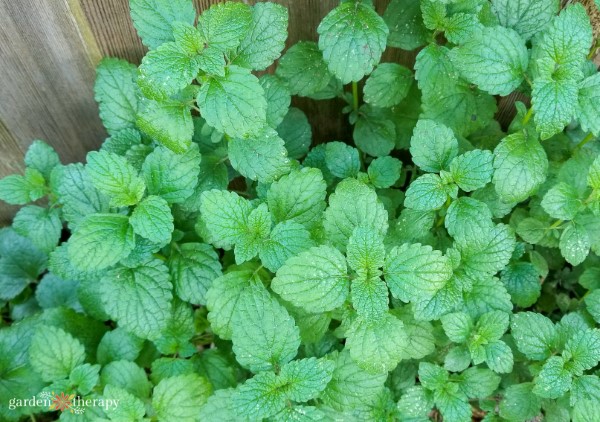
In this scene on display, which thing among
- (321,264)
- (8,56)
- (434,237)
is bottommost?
(434,237)

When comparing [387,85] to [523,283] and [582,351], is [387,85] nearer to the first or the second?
[523,283]

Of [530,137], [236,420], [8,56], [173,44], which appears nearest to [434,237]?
[530,137]

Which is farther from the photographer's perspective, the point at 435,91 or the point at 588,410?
the point at 435,91

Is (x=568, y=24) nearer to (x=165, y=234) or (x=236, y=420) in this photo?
(x=165, y=234)

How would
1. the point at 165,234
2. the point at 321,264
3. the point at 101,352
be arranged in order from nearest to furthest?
the point at 321,264
the point at 165,234
the point at 101,352

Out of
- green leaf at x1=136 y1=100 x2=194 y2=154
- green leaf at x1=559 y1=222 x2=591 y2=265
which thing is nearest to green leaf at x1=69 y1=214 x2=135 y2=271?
green leaf at x1=136 y1=100 x2=194 y2=154

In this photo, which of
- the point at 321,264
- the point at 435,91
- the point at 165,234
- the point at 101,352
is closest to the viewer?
the point at 321,264

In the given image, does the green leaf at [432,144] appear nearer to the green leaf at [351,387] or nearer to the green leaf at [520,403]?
the green leaf at [351,387]

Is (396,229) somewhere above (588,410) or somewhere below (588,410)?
above
